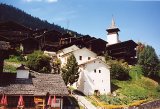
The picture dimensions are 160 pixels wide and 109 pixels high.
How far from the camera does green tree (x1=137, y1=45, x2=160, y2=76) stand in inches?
2739

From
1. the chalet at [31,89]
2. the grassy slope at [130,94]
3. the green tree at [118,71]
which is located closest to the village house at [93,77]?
the grassy slope at [130,94]

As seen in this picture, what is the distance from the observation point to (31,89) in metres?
38.6

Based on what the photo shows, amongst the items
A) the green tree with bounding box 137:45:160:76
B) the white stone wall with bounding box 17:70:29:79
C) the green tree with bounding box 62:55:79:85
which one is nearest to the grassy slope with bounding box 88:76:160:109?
the green tree with bounding box 137:45:160:76

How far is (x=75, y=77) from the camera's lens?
50688 millimetres

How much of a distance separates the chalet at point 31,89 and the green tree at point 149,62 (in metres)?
34.7

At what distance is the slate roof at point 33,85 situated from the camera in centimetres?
3744

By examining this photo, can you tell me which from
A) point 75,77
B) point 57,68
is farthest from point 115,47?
point 75,77

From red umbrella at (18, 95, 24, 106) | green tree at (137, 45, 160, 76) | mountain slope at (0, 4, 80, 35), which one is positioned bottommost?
red umbrella at (18, 95, 24, 106)

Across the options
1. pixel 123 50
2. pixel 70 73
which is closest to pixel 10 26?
pixel 70 73

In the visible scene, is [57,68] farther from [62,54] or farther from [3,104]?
[3,104]

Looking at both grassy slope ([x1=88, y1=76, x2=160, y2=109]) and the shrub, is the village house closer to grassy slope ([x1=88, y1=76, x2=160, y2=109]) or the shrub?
grassy slope ([x1=88, y1=76, x2=160, y2=109])

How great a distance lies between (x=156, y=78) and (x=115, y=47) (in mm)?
16397

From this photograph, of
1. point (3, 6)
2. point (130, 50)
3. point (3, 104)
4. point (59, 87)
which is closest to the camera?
point (3, 104)

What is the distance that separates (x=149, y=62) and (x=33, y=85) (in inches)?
1547
